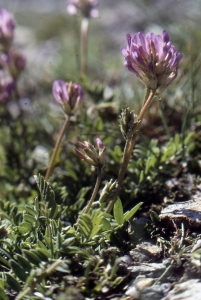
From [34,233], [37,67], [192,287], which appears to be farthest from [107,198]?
[37,67]

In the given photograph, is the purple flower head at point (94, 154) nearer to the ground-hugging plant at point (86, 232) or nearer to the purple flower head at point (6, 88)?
the ground-hugging plant at point (86, 232)

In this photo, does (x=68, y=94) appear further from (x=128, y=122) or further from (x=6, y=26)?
(x=6, y=26)

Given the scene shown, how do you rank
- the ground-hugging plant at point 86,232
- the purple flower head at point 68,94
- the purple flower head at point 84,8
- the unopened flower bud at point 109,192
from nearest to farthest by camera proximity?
the ground-hugging plant at point 86,232 < the unopened flower bud at point 109,192 < the purple flower head at point 68,94 < the purple flower head at point 84,8

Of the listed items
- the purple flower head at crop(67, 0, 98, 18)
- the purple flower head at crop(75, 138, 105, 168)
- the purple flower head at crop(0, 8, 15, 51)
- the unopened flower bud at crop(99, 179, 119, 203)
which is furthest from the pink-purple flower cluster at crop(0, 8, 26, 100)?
the unopened flower bud at crop(99, 179, 119, 203)

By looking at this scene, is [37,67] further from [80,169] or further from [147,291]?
[147,291]

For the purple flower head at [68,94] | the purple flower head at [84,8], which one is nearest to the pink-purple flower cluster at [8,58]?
the purple flower head at [84,8]

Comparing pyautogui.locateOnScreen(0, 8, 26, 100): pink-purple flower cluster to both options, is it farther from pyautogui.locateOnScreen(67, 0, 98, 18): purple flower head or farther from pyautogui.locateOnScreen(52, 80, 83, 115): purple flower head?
pyautogui.locateOnScreen(52, 80, 83, 115): purple flower head
